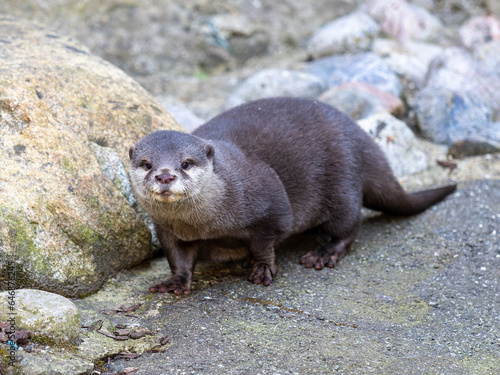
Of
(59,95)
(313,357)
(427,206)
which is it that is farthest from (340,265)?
(59,95)

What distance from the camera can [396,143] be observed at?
187 inches

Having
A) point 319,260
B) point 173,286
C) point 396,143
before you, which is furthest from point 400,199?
point 173,286

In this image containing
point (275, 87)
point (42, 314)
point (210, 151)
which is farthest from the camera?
point (275, 87)

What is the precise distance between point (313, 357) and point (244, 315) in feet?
1.65

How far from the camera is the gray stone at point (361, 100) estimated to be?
16.4ft

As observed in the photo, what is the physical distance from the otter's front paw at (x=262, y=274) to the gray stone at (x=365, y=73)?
2.80 m

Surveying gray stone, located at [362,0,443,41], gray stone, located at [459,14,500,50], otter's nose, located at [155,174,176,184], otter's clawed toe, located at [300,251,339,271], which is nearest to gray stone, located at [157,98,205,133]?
otter's clawed toe, located at [300,251,339,271]

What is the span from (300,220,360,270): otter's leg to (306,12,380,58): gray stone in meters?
3.33

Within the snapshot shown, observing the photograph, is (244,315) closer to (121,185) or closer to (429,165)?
(121,185)

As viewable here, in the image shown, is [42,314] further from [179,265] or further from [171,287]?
[179,265]

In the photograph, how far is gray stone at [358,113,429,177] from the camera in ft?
15.5

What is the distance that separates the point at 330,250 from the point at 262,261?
0.52 m

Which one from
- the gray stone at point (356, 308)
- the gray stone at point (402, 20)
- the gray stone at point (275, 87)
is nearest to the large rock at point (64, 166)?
the gray stone at point (356, 308)

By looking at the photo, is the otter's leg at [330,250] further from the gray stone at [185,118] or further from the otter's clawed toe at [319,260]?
the gray stone at [185,118]
